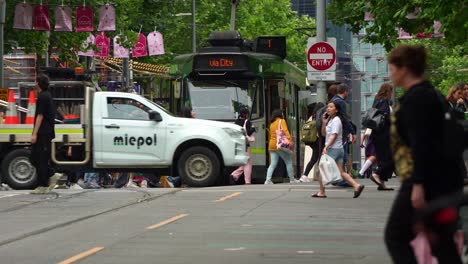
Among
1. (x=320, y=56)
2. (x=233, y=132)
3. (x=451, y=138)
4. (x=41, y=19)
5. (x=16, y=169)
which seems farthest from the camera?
(x=41, y=19)

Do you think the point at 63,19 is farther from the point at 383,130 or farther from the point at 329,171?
the point at 329,171

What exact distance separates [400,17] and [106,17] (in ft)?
52.5

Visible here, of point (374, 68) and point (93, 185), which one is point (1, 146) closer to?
point (93, 185)

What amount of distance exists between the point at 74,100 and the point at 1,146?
222 cm

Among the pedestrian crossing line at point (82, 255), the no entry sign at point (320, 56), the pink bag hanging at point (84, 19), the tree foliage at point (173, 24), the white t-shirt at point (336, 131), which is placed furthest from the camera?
the tree foliage at point (173, 24)

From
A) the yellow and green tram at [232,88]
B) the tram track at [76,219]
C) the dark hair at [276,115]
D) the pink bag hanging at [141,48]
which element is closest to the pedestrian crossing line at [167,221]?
the tram track at [76,219]

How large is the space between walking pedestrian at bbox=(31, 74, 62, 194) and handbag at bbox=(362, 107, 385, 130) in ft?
15.8

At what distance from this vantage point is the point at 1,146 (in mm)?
22047

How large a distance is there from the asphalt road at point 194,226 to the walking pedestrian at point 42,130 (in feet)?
1.55

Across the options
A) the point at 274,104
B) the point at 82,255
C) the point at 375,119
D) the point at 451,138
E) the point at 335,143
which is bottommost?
the point at 82,255

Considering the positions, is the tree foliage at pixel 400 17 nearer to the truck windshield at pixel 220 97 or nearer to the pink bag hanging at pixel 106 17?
the truck windshield at pixel 220 97

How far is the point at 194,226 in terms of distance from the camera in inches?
533

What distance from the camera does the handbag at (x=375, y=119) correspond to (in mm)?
18875

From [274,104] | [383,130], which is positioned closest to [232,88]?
[274,104]
